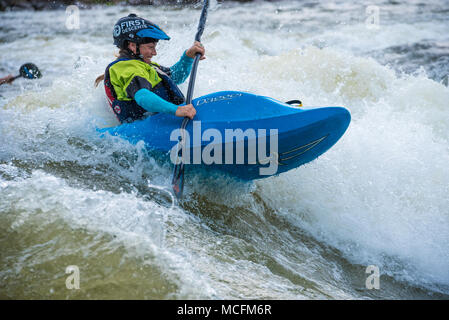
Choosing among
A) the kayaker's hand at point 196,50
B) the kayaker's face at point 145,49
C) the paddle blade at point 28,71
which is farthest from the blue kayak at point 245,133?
the paddle blade at point 28,71

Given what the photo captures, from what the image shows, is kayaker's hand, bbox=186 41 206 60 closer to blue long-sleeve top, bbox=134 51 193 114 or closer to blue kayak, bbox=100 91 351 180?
blue kayak, bbox=100 91 351 180

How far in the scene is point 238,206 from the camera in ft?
11.4

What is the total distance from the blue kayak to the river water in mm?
233

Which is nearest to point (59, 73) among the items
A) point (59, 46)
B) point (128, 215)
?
point (59, 46)

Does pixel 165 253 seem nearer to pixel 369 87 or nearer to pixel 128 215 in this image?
pixel 128 215

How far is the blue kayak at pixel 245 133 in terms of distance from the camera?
301 cm

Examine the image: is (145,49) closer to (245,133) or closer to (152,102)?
(152,102)

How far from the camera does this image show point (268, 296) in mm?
2180

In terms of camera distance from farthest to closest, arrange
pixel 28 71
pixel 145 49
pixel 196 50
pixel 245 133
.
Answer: pixel 28 71 → pixel 196 50 → pixel 145 49 → pixel 245 133

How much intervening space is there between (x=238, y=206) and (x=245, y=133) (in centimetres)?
73

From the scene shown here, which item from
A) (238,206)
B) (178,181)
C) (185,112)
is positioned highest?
(185,112)

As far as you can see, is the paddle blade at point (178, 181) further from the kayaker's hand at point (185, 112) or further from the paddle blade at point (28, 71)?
the paddle blade at point (28, 71)

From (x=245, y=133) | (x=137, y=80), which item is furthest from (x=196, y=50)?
A: (x=245, y=133)

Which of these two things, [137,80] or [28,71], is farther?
[28,71]
